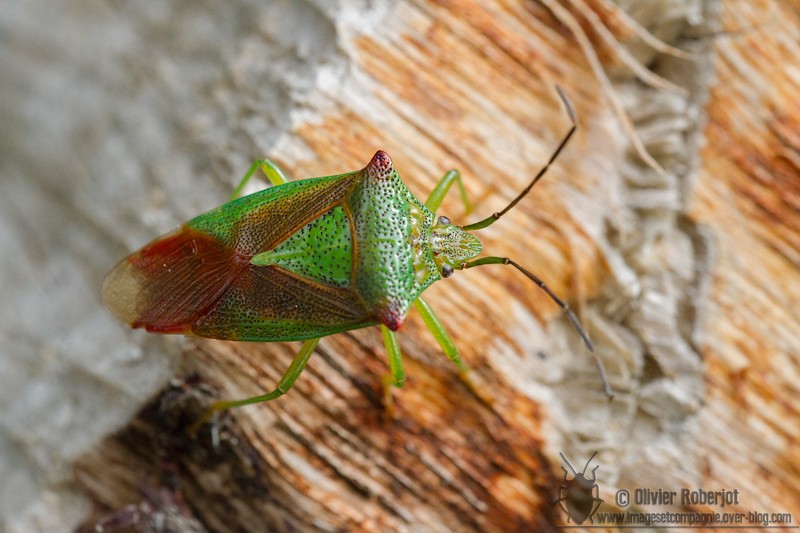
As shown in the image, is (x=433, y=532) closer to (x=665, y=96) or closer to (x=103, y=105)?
(x=665, y=96)

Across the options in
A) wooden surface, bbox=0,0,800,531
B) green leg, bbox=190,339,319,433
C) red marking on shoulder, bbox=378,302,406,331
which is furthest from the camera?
wooden surface, bbox=0,0,800,531

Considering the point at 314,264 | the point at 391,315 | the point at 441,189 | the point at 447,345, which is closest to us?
the point at 391,315

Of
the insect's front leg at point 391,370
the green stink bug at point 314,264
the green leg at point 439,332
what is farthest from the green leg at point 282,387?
the green leg at point 439,332

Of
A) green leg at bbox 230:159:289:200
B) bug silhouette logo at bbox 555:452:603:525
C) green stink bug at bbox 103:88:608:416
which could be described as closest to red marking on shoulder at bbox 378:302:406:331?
green stink bug at bbox 103:88:608:416

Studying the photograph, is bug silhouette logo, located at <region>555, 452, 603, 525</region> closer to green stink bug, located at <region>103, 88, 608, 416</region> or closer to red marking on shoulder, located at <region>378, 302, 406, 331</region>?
green stink bug, located at <region>103, 88, 608, 416</region>

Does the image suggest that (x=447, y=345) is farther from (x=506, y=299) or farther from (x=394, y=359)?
(x=506, y=299)

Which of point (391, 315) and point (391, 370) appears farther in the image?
point (391, 370)

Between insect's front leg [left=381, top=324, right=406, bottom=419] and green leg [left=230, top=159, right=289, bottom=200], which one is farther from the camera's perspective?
green leg [left=230, top=159, right=289, bottom=200]

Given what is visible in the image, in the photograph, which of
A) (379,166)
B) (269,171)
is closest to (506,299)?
(379,166)
